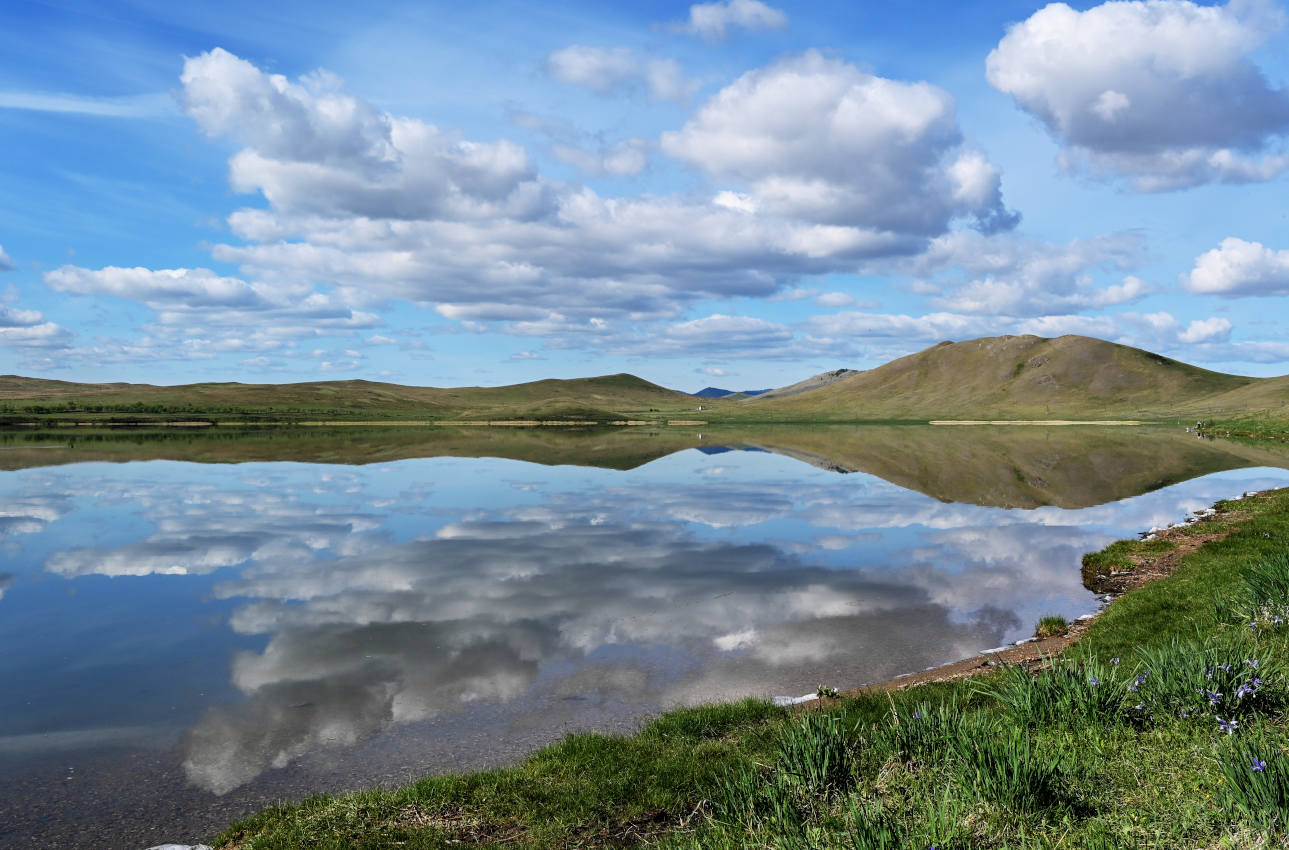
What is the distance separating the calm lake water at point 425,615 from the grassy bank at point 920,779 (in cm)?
196

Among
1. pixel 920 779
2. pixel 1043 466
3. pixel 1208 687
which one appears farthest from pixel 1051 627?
pixel 1043 466

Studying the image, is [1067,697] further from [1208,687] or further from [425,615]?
[425,615]

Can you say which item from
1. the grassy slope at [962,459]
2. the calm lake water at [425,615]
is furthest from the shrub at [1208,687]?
the grassy slope at [962,459]

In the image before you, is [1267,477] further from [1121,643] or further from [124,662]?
[124,662]

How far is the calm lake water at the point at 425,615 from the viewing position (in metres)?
11.5

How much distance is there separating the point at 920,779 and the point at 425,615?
47.6 feet

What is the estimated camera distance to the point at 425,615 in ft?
63.0

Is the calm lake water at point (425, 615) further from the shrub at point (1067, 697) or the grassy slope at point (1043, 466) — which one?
the shrub at point (1067, 697)

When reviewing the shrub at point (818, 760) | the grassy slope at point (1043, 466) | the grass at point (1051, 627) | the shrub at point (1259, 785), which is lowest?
the grass at point (1051, 627)

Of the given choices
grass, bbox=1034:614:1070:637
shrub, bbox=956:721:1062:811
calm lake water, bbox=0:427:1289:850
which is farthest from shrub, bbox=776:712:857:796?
grass, bbox=1034:614:1070:637

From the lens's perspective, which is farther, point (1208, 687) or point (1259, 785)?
point (1208, 687)

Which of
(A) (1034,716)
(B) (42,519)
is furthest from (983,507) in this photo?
(B) (42,519)

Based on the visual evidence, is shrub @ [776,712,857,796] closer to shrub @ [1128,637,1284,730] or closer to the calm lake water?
shrub @ [1128,637,1284,730]

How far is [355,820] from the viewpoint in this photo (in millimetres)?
8547
